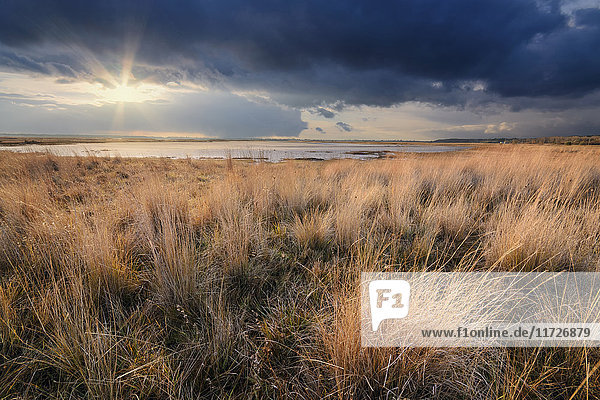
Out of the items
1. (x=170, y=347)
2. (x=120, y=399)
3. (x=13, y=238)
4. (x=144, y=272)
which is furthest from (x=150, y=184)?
(x=120, y=399)

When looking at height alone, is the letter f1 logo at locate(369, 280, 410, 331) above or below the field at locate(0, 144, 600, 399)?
above

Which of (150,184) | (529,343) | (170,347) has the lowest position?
(170,347)

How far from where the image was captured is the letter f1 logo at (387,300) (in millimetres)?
1502

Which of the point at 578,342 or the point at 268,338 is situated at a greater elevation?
the point at 578,342

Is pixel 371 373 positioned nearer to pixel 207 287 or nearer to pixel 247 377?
pixel 247 377

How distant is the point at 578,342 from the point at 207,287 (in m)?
2.73

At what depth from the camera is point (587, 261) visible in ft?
7.56

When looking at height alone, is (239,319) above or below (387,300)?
below

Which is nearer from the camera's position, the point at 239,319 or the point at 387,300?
the point at 387,300

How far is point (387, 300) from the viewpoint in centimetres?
163

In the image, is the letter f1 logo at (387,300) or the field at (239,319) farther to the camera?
the letter f1 logo at (387,300)

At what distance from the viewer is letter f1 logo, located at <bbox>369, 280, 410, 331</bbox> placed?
4.93ft

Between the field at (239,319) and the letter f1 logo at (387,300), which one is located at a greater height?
the letter f1 logo at (387,300)

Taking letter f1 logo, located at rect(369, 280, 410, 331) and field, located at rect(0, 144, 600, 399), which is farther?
letter f1 logo, located at rect(369, 280, 410, 331)
